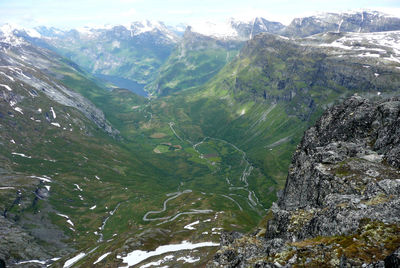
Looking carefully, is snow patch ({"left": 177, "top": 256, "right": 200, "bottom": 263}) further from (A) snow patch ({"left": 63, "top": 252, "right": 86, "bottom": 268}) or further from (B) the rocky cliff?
(A) snow patch ({"left": 63, "top": 252, "right": 86, "bottom": 268})

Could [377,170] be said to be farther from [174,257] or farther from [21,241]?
[21,241]

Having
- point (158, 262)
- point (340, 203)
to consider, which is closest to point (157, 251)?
point (158, 262)

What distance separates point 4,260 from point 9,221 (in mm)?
55683

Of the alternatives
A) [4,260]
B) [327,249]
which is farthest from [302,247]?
[4,260]

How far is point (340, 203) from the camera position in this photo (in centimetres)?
4778

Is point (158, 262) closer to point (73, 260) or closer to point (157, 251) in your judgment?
point (157, 251)

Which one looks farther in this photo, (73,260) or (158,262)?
(73,260)

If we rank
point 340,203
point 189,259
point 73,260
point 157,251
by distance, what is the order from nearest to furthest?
1. point 340,203
2. point 189,259
3. point 157,251
4. point 73,260

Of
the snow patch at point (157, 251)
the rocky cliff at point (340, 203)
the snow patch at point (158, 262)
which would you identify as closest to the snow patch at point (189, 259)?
the snow patch at point (158, 262)

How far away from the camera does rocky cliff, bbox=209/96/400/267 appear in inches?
1278

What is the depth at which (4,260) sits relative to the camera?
14725cm

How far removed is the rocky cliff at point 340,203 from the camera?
32.5 m

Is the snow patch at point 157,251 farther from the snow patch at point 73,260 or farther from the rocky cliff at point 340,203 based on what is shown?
the rocky cliff at point 340,203

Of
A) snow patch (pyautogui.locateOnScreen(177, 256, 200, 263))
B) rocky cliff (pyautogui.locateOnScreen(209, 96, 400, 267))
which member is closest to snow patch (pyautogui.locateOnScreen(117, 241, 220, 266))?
snow patch (pyautogui.locateOnScreen(177, 256, 200, 263))
